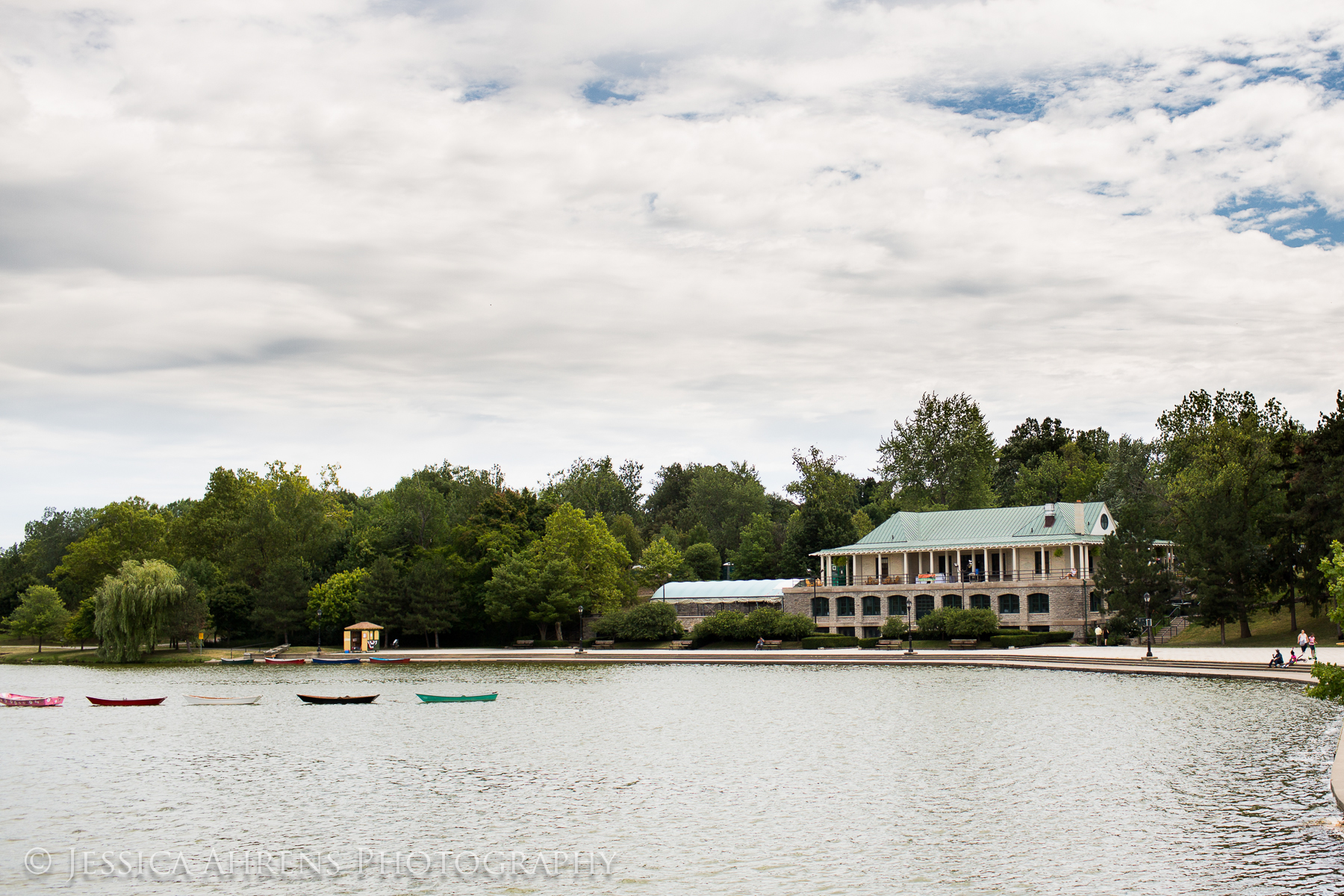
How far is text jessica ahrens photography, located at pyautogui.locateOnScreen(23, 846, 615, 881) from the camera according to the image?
63.7 ft

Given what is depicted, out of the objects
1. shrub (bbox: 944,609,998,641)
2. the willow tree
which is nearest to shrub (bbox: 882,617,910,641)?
shrub (bbox: 944,609,998,641)

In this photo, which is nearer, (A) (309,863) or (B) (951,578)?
(A) (309,863)

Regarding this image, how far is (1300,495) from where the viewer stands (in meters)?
60.1

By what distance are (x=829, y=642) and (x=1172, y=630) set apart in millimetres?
21583

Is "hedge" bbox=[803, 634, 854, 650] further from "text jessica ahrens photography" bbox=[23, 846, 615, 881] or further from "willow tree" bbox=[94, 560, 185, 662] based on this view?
"text jessica ahrens photography" bbox=[23, 846, 615, 881]

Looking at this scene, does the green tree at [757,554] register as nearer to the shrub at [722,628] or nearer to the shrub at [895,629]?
the shrub at [722,628]

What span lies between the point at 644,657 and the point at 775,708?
105 ft

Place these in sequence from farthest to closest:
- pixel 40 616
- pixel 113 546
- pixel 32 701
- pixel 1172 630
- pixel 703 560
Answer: pixel 703 560, pixel 113 546, pixel 40 616, pixel 1172 630, pixel 32 701

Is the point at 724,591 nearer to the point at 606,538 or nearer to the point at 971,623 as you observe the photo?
the point at 606,538

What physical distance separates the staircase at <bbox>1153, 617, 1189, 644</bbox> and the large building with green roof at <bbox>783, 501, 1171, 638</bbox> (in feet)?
14.7

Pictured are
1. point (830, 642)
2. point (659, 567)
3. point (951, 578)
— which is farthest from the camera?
point (659, 567)


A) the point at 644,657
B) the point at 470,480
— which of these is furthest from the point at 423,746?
the point at 470,480

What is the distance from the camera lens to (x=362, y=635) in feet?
287

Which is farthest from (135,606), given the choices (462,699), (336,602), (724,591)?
(724,591)
